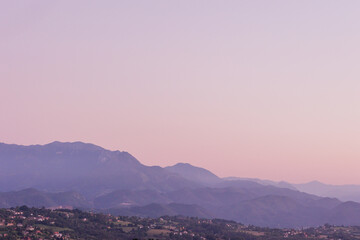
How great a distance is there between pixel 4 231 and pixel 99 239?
34.3 m

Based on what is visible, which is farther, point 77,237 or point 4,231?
point 77,237

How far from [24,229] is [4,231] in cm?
903

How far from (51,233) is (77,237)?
380 inches

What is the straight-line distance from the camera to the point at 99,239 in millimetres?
198375

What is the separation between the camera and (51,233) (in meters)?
192

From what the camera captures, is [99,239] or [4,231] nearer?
[4,231]

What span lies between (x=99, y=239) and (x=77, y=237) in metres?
8.15

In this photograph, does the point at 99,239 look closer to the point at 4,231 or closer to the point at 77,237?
the point at 77,237

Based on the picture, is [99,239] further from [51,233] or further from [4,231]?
[4,231]

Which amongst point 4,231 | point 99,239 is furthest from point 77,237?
point 4,231

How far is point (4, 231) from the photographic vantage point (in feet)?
599

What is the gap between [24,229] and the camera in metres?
190

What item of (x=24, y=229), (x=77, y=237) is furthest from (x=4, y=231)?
(x=77, y=237)

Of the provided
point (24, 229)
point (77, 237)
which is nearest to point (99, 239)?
point (77, 237)
